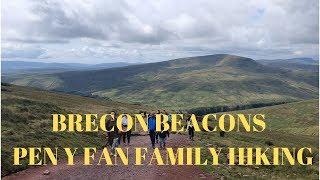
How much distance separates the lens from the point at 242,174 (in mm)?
32594

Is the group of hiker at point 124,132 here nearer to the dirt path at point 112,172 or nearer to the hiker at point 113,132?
the hiker at point 113,132

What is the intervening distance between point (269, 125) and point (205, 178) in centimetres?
16869

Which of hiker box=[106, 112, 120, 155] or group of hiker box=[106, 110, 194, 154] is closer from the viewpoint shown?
hiker box=[106, 112, 120, 155]

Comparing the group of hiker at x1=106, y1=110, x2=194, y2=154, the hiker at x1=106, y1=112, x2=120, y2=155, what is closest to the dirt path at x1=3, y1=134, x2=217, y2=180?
the hiker at x1=106, y1=112, x2=120, y2=155

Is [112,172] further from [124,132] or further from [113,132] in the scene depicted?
[124,132]

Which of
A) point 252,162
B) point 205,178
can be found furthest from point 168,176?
point 252,162

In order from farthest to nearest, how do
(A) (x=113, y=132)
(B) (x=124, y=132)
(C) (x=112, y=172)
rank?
(B) (x=124, y=132) < (A) (x=113, y=132) < (C) (x=112, y=172)

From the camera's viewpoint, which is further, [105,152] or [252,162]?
[252,162]

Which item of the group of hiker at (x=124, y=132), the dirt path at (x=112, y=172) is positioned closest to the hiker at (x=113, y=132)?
the group of hiker at (x=124, y=132)

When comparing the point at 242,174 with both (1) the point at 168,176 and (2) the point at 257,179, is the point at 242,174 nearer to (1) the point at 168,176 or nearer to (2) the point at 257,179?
(2) the point at 257,179

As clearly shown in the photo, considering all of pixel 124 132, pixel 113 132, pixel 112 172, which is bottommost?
pixel 112 172

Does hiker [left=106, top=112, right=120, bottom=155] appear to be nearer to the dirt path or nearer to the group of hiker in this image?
the group of hiker

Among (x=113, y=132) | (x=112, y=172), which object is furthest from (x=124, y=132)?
(x=112, y=172)

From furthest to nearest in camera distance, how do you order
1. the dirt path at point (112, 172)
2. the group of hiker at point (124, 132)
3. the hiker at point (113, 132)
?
the group of hiker at point (124, 132), the hiker at point (113, 132), the dirt path at point (112, 172)
